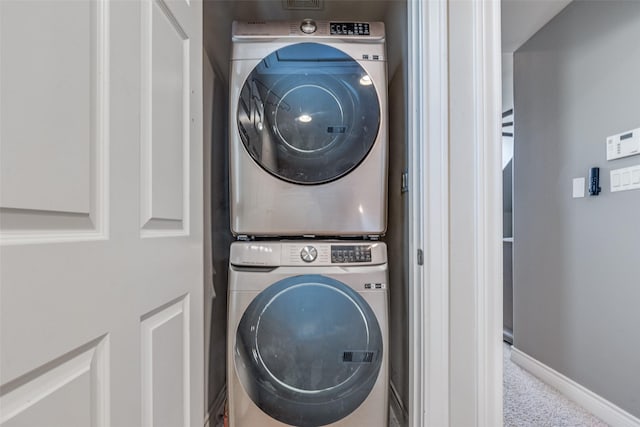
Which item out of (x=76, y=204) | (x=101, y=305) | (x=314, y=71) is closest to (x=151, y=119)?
(x=76, y=204)

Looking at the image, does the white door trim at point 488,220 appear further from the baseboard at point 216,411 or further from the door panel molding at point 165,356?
the baseboard at point 216,411

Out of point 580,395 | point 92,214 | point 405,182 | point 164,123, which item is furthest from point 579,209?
point 92,214

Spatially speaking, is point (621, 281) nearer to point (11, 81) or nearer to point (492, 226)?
point (492, 226)

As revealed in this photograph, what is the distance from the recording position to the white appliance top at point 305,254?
1299 millimetres

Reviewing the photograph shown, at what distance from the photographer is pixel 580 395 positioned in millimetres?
1822

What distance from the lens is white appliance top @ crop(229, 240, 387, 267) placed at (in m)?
1.30

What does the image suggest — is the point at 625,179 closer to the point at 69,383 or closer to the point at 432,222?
the point at 432,222

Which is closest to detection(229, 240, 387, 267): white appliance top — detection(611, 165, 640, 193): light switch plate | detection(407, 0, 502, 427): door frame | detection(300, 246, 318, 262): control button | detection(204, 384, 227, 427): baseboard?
detection(300, 246, 318, 262): control button

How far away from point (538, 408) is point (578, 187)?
124 cm

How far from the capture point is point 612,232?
171 cm

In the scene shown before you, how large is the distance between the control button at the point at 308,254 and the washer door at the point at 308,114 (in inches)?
10.8

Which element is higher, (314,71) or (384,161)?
(314,71)

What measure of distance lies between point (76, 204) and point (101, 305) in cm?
17

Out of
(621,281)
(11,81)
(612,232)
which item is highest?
(11,81)
